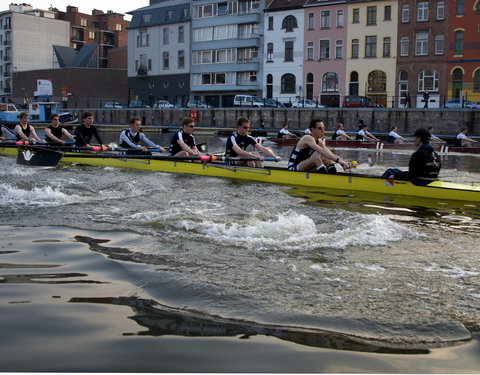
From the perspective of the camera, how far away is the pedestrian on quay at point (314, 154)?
13.0m

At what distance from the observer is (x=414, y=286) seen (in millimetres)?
6000

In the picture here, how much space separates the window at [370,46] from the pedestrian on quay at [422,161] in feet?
153

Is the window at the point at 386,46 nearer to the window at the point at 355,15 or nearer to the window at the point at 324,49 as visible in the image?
the window at the point at 355,15

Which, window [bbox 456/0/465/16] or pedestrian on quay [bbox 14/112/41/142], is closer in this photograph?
pedestrian on quay [bbox 14/112/41/142]

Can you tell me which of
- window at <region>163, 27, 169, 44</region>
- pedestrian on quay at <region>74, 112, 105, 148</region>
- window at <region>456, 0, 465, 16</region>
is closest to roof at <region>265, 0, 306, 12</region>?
window at <region>456, 0, 465, 16</region>

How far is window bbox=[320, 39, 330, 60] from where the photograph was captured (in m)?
59.4

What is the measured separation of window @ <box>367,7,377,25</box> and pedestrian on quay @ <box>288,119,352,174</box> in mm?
46244

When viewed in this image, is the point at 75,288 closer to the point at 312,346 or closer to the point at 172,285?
the point at 172,285

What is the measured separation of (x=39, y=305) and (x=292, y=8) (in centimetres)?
5999

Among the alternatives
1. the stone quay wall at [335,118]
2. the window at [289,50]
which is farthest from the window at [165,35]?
the window at [289,50]

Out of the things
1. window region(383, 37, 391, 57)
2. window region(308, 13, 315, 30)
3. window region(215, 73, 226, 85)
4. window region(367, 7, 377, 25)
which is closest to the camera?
window region(383, 37, 391, 57)

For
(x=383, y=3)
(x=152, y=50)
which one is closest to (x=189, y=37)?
(x=152, y=50)

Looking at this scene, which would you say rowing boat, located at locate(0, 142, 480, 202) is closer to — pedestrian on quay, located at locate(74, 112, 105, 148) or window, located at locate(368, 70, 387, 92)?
pedestrian on quay, located at locate(74, 112, 105, 148)

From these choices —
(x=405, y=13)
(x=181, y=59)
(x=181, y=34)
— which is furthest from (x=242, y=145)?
(x=181, y=34)
